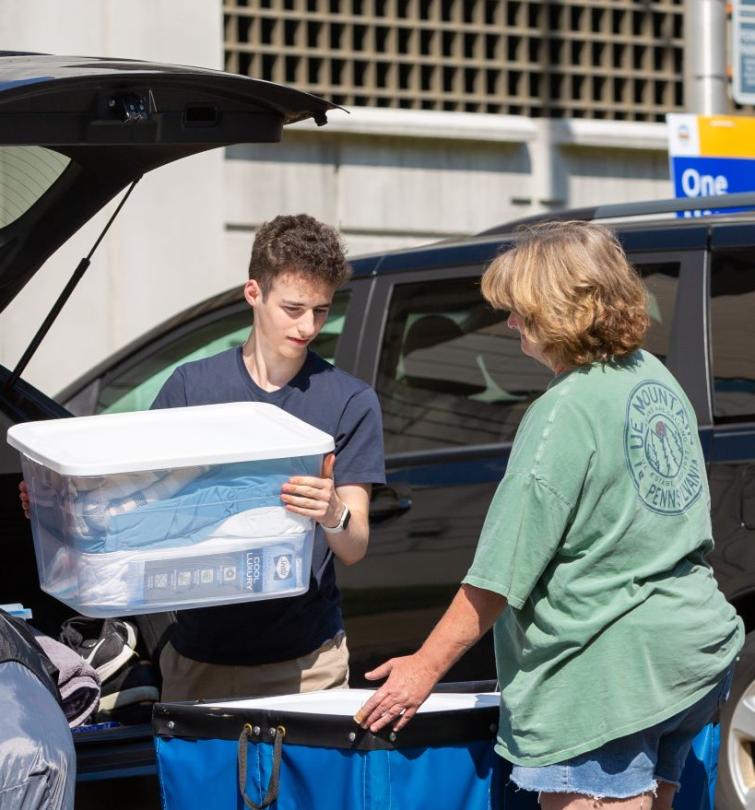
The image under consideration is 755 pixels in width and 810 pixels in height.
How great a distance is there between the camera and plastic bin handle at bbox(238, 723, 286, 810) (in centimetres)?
280

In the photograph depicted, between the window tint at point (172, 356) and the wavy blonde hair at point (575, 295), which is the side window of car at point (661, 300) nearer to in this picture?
the window tint at point (172, 356)

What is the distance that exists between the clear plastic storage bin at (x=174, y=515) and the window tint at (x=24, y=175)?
76 cm

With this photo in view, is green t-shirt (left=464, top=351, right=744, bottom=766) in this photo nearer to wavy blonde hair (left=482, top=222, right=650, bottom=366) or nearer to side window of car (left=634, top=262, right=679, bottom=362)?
wavy blonde hair (left=482, top=222, right=650, bottom=366)

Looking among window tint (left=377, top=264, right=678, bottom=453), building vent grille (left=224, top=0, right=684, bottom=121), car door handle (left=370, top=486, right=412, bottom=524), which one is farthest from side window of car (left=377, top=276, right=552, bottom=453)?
building vent grille (left=224, top=0, right=684, bottom=121)

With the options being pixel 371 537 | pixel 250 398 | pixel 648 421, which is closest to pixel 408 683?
pixel 648 421

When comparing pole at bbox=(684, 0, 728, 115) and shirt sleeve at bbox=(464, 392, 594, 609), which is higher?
pole at bbox=(684, 0, 728, 115)

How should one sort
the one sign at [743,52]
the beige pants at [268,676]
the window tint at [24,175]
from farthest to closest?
the one sign at [743,52] < the window tint at [24,175] < the beige pants at [268,676]

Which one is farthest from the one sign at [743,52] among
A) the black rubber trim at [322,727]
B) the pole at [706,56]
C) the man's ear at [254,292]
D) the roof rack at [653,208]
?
the black rubber trim at [322,727]

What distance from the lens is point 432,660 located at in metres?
2.72

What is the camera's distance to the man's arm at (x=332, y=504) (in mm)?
2932

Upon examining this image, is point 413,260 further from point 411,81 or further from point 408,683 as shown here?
point 411,81

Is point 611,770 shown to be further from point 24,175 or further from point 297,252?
point 24,175

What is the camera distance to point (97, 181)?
367 cm

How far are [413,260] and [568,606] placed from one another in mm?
2565
